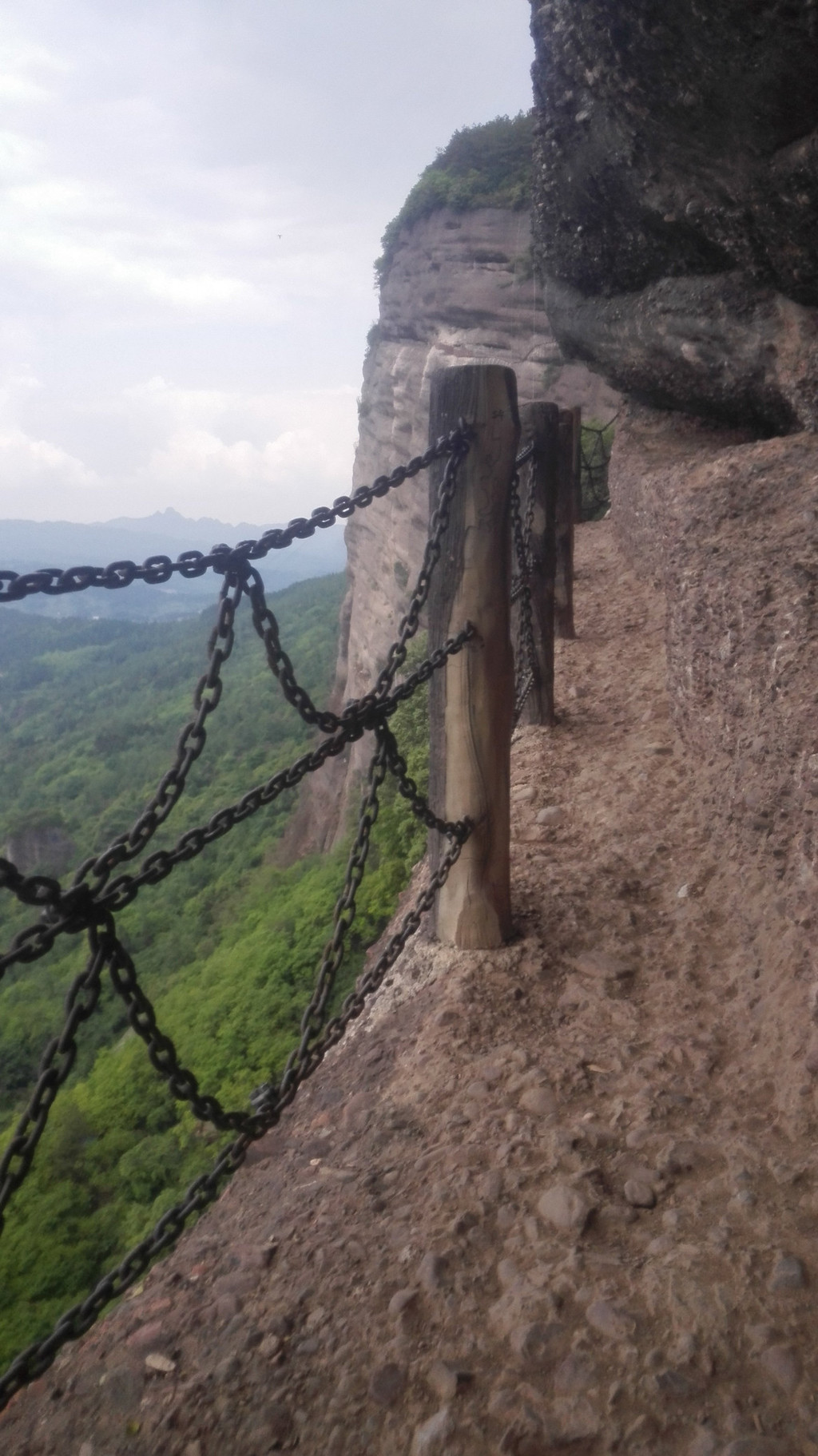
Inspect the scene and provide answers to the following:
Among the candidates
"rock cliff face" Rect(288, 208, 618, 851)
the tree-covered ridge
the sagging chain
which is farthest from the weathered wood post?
the tree-covered ridge

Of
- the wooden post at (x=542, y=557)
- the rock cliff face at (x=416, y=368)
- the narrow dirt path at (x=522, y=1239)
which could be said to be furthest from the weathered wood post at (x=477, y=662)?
the rock cliff face at (x=416, y=368)

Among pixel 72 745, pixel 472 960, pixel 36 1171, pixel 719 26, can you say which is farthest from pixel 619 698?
pixel 72 745

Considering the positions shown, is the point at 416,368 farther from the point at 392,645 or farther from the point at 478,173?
the point at 392,645

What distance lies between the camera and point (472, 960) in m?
2.38

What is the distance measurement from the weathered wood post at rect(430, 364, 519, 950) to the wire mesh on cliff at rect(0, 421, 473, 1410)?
0.23 ft

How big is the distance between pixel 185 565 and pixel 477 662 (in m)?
1.01

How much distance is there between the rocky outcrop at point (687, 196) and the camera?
298 cm

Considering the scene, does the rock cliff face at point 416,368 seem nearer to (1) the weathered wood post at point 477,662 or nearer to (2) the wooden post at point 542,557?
(2) the wooden post at point 542,557

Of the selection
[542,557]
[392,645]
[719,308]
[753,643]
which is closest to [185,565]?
[392,645]

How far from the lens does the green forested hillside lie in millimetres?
6199

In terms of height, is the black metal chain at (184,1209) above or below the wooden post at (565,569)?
below

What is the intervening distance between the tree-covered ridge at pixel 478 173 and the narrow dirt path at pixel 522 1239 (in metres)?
19.6

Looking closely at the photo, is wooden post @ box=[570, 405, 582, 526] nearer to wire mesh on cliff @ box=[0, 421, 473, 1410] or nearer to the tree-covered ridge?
wire mesh on cliff @ box=[0, 421, 473, 1410]

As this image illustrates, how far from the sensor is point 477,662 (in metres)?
2.26
